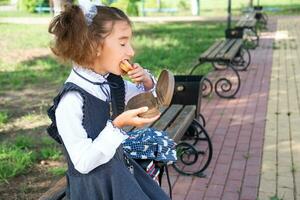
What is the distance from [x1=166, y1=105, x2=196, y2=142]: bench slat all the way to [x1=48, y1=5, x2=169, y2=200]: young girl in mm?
1495

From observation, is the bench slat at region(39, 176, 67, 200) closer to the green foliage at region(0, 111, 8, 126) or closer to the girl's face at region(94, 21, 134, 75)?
the girl's face at region(94, 21, 134, 75)

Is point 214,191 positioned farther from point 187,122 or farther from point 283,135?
point 283,135

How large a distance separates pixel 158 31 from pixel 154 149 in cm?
1246

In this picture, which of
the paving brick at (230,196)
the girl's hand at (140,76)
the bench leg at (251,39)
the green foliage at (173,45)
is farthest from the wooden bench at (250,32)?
the girl's hand at (140,76)

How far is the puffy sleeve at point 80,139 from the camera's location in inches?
61.5

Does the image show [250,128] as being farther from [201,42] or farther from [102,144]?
[201,42]

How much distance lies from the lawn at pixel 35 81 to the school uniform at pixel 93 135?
0.20 metres

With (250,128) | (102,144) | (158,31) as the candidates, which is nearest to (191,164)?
(250,128)

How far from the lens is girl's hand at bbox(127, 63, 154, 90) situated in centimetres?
177

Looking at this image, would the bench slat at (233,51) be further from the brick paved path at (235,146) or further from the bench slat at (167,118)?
the bench slat at (167,118)

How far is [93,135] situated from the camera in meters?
1.66

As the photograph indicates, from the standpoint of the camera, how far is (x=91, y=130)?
65.2 inches

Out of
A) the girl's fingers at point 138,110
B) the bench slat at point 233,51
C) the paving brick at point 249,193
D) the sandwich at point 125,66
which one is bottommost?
the paving brick at point 249,193

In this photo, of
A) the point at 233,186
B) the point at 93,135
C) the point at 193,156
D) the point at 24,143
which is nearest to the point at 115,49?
the point at 93,135
